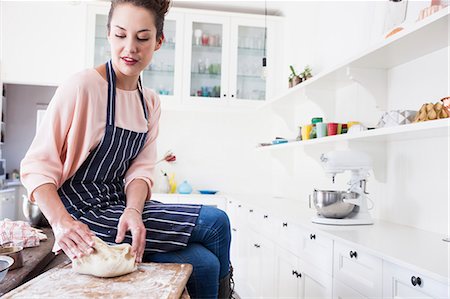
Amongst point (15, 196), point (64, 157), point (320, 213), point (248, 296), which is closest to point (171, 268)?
point (64, 157)

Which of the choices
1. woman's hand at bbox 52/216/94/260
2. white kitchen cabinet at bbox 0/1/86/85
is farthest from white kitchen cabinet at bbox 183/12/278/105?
woman's hand at bbox 52/216/94/260

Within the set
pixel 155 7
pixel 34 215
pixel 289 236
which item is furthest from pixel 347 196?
pixel 34 215

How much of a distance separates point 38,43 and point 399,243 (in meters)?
3.78

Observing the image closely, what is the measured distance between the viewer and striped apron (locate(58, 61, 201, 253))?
1197mm

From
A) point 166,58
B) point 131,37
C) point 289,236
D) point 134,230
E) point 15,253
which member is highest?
point 166,58

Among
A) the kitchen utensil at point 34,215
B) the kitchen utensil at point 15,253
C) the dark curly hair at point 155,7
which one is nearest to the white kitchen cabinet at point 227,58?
the kitchen utensil at point 34,215

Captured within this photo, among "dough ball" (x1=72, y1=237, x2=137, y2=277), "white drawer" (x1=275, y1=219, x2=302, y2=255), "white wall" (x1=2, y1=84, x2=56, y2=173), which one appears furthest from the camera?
"white wall" (x1=2, y1=84, x2=56, y2=173)

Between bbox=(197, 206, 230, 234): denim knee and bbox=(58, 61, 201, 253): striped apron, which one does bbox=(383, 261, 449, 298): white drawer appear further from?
bbox=(58, 61, 201, 253): striped apron

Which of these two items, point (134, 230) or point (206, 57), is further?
point (206, 57)

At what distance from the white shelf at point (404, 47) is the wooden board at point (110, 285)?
121cm

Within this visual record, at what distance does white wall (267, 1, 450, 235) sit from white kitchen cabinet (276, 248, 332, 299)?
0.50 meters

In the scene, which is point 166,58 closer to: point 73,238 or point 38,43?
point 38,43

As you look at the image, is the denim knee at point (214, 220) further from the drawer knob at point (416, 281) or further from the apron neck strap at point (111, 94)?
the drawer knob at point (416, 281)

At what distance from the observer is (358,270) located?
1530mm
